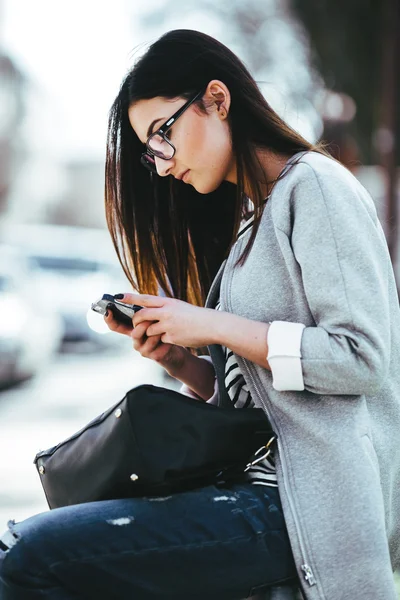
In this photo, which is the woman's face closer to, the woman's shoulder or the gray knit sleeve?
the woman's shoulder

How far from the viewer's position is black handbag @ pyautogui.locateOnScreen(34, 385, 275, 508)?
188cm

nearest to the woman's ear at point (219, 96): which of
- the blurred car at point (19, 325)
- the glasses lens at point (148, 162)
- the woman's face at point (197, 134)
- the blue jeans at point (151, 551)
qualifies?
the woman's face at point (197, 134)

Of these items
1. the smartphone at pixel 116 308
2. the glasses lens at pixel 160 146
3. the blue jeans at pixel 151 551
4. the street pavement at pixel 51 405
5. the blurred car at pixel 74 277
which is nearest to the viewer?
the blue jeans at pixel 151 551

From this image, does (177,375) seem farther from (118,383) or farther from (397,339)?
(118,383)

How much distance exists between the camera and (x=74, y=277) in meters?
17.2

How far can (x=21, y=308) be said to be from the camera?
469 inches

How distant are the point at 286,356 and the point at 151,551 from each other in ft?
1.62

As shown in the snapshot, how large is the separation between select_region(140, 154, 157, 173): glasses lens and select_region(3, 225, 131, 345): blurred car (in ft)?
42.4

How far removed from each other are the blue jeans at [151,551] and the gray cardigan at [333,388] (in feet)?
0.28

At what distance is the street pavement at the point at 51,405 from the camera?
600cm

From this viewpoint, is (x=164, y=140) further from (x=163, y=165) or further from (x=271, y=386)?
(x=271, y=386)

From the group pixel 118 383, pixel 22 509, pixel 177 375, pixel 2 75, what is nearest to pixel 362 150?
pixel 118 383

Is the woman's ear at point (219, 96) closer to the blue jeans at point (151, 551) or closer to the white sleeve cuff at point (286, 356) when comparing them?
the white sleeve cuff at point (286, 356)

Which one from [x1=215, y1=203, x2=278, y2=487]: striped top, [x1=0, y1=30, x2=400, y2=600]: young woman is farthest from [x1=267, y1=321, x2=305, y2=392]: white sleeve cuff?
[x1=215, y1=203, x2=278, y2=487]: striped top
